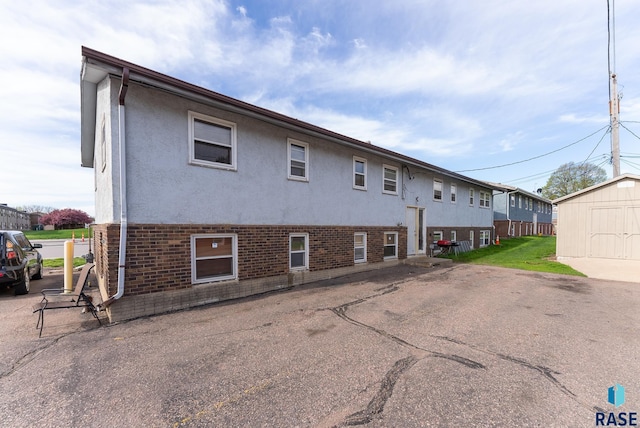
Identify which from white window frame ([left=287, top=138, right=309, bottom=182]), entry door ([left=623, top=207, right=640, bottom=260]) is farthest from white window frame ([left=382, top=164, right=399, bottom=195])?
entry door ([left=623, top=207, right=640, bottom=260])

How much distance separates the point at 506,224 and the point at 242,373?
29.4 metres

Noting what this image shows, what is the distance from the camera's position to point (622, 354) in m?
3.83

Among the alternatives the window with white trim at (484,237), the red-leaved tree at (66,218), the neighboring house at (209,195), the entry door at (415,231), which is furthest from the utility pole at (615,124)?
the red-leaved tree at (66,218)

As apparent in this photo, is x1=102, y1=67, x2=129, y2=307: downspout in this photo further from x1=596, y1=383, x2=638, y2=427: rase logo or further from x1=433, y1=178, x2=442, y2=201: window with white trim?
x1=433, y1=178, x2=442, y2=201: window with white trim

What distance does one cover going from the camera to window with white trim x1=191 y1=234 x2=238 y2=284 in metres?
6.26

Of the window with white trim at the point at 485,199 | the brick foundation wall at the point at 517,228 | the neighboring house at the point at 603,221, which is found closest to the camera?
the neighboring house at the point at 603,221

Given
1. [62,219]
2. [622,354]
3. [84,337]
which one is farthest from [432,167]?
[62,219]

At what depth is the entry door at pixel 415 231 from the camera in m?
12.9

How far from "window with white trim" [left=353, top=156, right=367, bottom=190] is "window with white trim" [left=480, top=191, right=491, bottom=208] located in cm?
1321

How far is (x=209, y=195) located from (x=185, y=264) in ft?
5.40

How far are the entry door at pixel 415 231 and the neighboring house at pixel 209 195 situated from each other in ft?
8.92

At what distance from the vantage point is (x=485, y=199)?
20.2m

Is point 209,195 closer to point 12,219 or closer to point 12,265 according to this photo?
point 12,265

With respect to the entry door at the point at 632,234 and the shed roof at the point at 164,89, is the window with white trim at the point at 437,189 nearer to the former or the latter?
the shed roof at the point at 164,89
